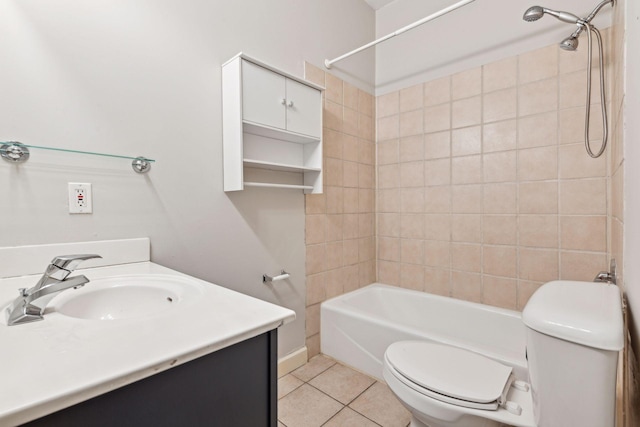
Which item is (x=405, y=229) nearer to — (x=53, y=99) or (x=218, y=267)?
(x=218, y=267)

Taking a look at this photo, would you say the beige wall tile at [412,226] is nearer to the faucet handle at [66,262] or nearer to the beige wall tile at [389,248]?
the beige wall tile at [389,248]

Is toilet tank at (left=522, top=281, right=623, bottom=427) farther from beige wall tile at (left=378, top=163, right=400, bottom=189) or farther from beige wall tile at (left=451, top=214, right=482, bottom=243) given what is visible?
beige wall tile at (left=378, top=163, right=400, bottom=189)

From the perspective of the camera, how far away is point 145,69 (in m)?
1.28

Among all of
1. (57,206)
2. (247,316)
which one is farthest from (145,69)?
(247,316)

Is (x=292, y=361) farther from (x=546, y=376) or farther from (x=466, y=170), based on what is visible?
(x=466, y=170)

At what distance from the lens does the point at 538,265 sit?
5.76 feet

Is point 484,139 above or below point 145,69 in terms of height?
below

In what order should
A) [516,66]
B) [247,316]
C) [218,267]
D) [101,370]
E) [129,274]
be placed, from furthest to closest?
[516,66] → [218,267] → [129,274] → [247,316] → [101,370]

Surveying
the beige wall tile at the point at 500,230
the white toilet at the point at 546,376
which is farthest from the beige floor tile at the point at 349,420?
the beige wall tile at the point at 500,230

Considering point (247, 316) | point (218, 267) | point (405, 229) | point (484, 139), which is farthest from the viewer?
point (405, 229)

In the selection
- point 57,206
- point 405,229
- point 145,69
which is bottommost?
point 405,229

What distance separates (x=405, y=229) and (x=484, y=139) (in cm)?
81

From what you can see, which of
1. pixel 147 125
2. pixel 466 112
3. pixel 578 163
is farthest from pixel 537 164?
pixel 147 125

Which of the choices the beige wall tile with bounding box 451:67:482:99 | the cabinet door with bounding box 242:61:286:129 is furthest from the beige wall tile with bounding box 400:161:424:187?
the cabinet door with bounding box 242:61:286:129
